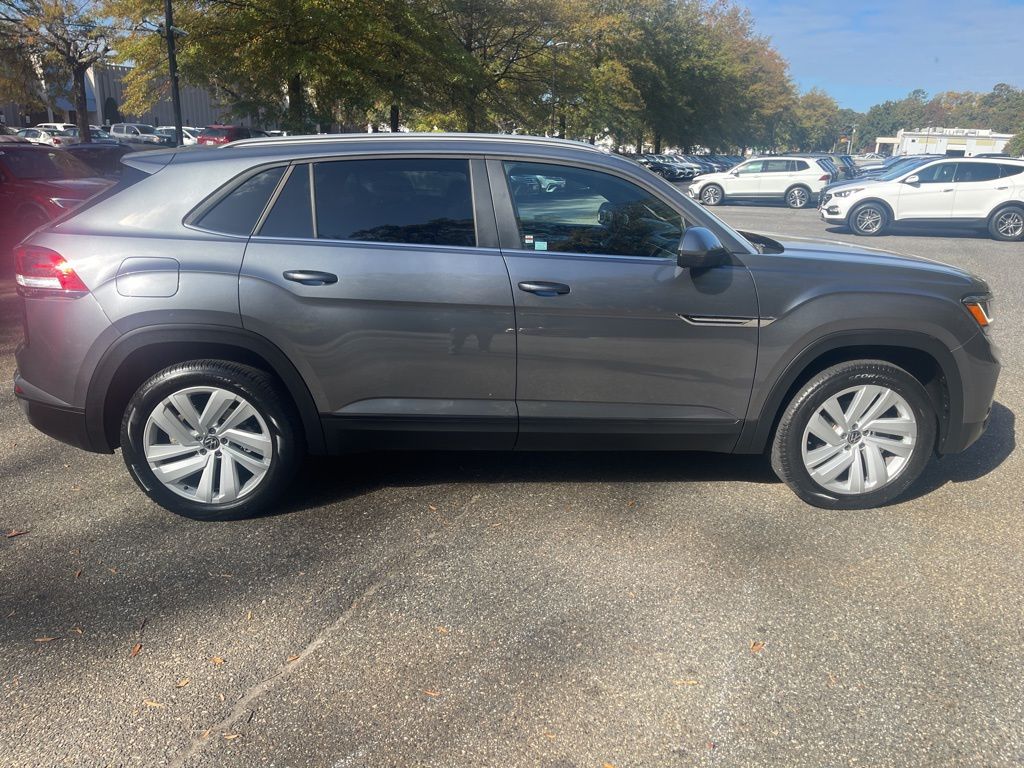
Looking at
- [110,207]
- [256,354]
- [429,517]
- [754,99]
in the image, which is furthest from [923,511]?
[754,99]

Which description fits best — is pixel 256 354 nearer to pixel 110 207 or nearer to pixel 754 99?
pixel 110 207

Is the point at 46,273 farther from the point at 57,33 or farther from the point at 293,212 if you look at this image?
the point at 57,33

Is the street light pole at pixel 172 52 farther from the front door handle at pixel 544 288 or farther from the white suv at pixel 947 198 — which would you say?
the front door handle at pixel 544 288

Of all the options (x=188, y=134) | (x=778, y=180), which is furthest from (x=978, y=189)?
(x=188, y=134)

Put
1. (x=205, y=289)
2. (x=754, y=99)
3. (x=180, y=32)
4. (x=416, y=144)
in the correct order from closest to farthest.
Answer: (x=205, y=289), (x=416, y=144), (x=180, y=32), (x=754, y=99)

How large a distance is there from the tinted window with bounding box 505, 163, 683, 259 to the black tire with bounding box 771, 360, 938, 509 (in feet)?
3.16

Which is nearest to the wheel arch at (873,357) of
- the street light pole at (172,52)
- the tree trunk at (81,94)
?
the street light pole at (172,52)

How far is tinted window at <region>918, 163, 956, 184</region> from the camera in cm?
1630

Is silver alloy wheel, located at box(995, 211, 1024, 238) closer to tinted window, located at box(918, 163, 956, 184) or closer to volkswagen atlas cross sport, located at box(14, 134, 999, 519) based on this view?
tinted window, located at box(918, 163, 956, 184)

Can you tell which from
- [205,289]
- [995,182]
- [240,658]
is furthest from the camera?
[995,182]

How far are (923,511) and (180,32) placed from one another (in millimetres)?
20499

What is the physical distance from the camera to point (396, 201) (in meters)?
3.70

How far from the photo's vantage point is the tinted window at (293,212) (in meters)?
3.64

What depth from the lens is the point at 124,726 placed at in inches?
97.1
